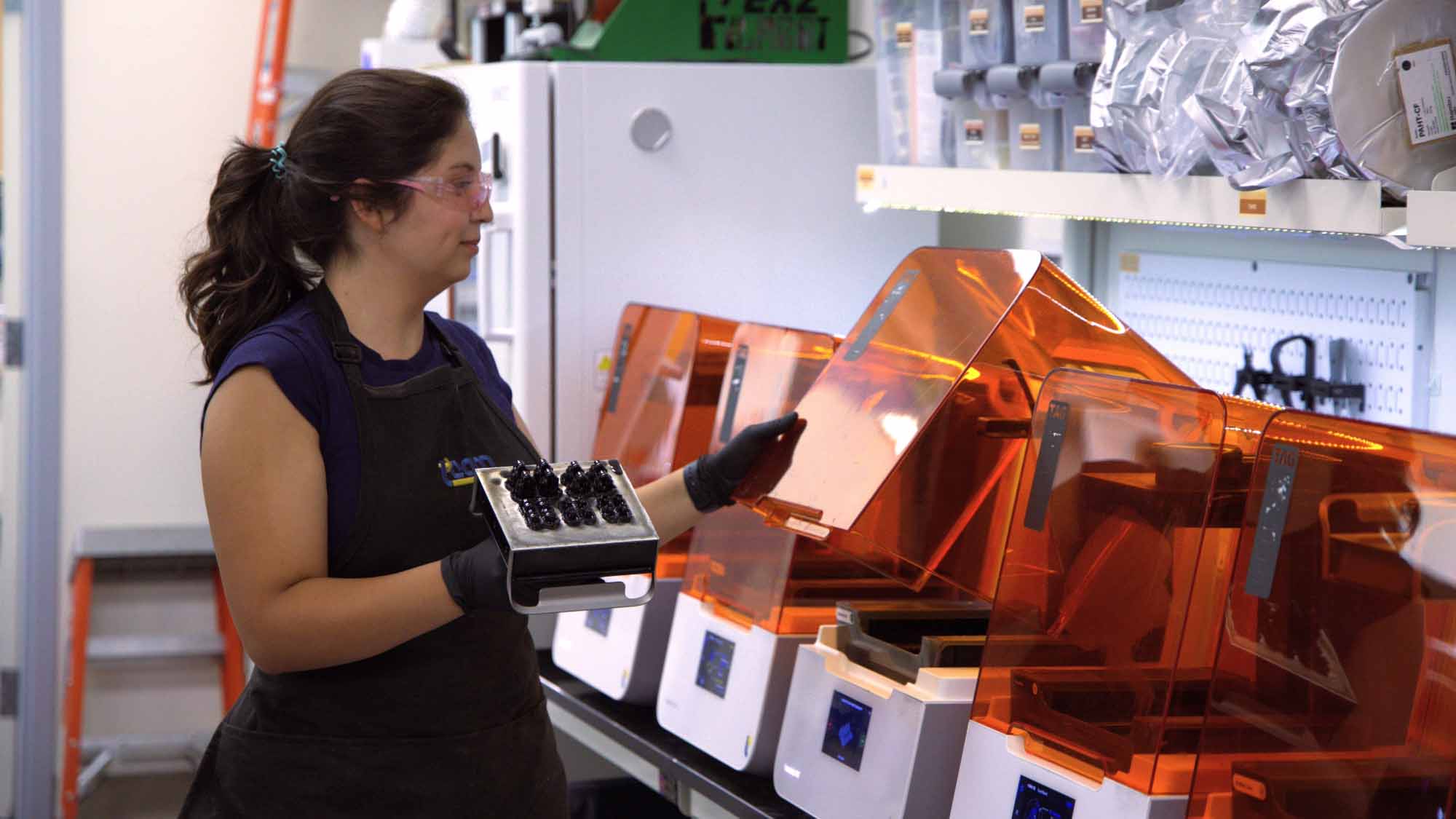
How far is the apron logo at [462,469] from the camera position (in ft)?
6.05

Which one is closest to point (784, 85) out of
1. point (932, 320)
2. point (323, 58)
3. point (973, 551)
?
point (932, 320)

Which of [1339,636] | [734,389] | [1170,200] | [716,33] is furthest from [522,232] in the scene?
[1339,636]

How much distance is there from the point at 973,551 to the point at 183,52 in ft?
A: 11.8

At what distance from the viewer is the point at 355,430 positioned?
1.79 m

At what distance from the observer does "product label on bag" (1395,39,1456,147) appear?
161cm

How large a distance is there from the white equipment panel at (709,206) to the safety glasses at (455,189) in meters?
1.10

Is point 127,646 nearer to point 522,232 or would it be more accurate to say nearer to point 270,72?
point 270,72

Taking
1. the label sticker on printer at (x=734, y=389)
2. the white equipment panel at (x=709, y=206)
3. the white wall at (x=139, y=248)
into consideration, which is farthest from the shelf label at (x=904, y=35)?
the white wall at (x=139, y=248)

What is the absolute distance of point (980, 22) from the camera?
238 cm

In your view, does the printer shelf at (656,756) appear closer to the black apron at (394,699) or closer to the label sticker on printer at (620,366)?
the black apron at (394,699)

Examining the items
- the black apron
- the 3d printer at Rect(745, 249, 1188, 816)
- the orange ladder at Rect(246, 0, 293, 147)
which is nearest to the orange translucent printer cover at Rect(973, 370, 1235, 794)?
the 3d printer at Rect(745, 249, 1188, 816)

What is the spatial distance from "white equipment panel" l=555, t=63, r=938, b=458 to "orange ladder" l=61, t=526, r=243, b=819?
2056 mm

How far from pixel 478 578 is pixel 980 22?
4.07 feet

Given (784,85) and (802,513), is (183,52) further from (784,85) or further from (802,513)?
(802,513)
